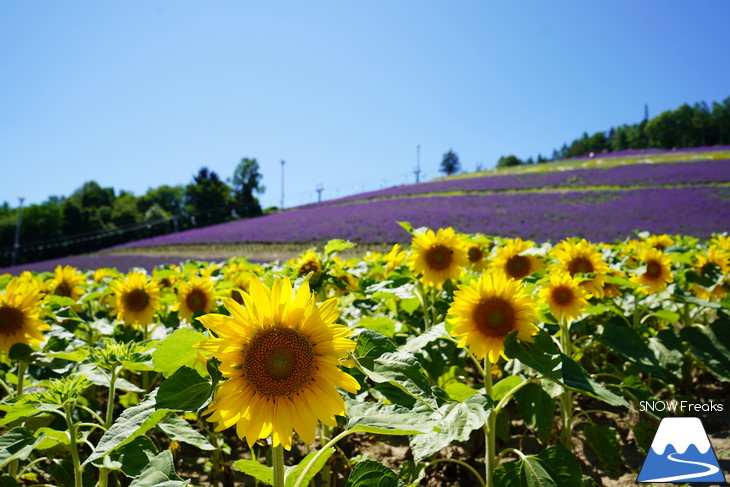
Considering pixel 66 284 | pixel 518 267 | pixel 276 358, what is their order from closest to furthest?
pixel 276 358, pixel 518 267, pixel 66 284

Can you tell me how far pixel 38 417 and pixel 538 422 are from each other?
235cm

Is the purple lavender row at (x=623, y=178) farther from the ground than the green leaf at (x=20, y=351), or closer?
farther from the ground

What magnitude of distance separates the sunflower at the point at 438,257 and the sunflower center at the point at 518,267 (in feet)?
1.24

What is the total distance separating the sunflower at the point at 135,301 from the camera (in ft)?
10.3

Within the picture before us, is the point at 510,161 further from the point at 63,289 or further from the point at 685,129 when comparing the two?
the point at 63,289

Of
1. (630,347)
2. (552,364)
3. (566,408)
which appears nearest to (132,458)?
(552,364)

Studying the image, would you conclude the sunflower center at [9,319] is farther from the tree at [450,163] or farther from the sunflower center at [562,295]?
the tree at [450,163]

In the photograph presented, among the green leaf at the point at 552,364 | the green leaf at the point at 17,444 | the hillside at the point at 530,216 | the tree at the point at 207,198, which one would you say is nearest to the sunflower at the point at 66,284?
the green leaf at the point at 17,444

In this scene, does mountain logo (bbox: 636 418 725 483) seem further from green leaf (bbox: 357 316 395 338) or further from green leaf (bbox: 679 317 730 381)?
green leaf (bbox: 357 316 395 338)

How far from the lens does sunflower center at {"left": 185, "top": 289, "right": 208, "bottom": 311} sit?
3.06 metres

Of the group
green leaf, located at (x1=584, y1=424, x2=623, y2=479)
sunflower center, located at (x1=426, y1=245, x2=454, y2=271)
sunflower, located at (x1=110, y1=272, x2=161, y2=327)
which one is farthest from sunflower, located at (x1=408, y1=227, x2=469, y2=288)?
sunflower, located at (x1=110, y1=272, x2=161, y2=327)

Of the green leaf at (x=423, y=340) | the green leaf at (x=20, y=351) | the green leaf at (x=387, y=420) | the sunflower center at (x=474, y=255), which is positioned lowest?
the green leaf at (x=387, y=420)

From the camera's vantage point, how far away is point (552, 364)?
5.99 ft

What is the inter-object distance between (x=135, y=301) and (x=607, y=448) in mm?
3002
